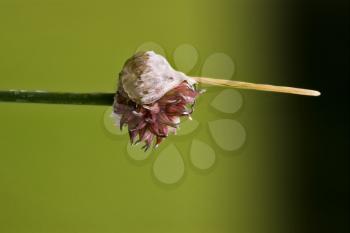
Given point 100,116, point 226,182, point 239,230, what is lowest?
point 239,230

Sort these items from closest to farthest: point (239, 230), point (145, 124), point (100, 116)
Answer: point (145, 124) < point (100, 116) < point (239, 230)

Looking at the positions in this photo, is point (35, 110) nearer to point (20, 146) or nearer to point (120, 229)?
point (20, 146)

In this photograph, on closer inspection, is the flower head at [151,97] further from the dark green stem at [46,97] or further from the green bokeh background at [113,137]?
the green bokeh background at [113,137]

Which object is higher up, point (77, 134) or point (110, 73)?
point (110, 73)

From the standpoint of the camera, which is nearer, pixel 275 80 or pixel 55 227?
pixel 55 227

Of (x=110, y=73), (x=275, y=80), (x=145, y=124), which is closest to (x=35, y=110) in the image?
(x=110, y=73)

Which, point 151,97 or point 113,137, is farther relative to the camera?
point 113,137

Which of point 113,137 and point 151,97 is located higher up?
point 151,97

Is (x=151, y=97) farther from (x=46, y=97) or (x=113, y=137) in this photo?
(x=113, y=137)

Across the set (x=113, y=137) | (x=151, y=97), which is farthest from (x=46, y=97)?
(x=113, y=137)

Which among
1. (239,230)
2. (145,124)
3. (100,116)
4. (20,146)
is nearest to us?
(145,124)
